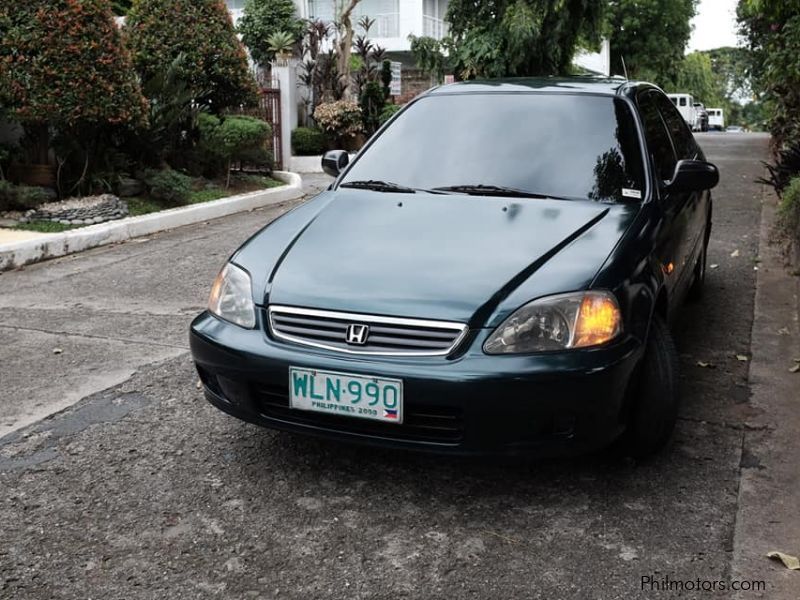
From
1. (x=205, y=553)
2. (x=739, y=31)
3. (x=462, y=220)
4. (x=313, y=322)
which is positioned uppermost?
(x=739, y=31)

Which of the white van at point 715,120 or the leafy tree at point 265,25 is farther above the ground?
the leafy tree at point 265,25

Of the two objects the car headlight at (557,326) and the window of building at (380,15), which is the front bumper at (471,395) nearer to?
the car headlight at (557,326)

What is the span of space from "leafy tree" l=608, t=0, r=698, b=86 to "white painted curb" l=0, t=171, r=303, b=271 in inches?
1630

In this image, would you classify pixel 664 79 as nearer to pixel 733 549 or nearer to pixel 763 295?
pixel 763 295

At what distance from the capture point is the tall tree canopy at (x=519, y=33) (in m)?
15.9

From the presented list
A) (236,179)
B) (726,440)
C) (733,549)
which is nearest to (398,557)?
(733,549)

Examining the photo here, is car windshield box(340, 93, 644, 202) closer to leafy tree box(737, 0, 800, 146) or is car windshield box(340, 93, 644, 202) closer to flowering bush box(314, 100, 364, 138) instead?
leafy tree box(737, 0, 800, 146)

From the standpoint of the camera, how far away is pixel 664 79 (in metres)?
→ 54.4

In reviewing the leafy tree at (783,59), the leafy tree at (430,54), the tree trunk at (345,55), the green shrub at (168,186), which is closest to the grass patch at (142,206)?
the green shrub at (168,186)

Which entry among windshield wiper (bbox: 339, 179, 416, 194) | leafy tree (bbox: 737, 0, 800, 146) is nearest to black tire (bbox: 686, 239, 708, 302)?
leafy tree (bbox: 737, 0, 800, 146)

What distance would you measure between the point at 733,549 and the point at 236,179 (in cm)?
1111

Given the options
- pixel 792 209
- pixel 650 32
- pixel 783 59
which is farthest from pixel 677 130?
pixel 650 32

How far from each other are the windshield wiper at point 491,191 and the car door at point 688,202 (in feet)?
2.58

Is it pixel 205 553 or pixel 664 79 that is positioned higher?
pixel 664 79
